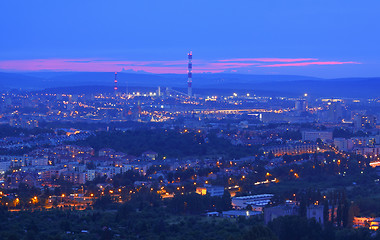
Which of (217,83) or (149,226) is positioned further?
(217,83)

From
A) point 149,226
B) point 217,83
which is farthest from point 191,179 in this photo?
point 217,83

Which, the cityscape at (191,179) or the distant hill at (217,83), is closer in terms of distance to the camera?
the cityscape at (191,179)

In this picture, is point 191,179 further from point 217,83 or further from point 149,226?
point 217,83


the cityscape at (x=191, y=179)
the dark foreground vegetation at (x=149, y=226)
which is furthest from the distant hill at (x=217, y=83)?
the dark foreground vegetation at (x=149, y=226)

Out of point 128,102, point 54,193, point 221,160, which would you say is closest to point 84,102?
point 128,102

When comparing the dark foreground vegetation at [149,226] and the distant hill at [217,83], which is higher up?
the distant hill at [217,83]

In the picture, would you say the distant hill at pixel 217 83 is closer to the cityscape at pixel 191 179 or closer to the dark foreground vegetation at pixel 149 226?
the cityscape at pixel 191 179

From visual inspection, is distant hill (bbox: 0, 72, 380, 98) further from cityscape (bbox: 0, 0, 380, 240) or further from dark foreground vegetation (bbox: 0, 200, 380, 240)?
dark foreground vegetation (bbox: 0, 200, 380, 240)

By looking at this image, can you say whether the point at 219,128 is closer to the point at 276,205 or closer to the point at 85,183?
the point at 85,183

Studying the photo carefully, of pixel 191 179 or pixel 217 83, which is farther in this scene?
pixel 217 83
